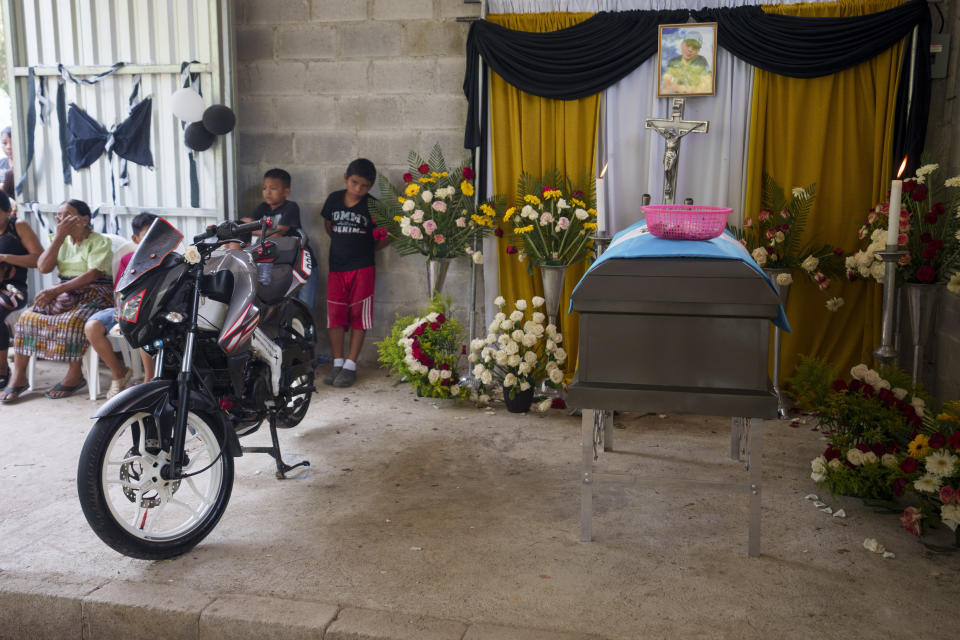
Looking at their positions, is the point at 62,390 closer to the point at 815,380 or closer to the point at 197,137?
the point at 197,137

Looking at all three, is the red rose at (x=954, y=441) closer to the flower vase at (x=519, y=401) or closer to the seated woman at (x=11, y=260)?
the flower vase at (x=519, y=401)

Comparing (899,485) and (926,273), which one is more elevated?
(926,273)

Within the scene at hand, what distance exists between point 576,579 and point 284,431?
2173 mm

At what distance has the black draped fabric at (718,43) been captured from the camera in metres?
4.55

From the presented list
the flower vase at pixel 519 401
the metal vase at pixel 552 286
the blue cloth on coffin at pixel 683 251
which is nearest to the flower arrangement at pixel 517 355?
the flower vase at pixel 519 401

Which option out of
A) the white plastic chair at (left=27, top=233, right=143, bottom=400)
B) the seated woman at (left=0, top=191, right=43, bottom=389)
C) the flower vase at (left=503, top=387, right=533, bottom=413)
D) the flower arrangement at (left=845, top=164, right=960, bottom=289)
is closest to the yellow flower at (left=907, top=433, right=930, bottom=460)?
the flower arrangement at (left=845, top=164, right=960, bottom=289)

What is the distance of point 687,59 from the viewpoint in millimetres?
4793

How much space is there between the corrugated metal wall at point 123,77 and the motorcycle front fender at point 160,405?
282 centimetres

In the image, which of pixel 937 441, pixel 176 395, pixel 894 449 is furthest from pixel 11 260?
pixel 937 441

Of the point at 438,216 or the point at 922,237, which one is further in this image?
the point at 438,216

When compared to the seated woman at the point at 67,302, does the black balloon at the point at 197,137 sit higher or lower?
higher

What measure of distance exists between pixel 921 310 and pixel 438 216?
8.94 feet

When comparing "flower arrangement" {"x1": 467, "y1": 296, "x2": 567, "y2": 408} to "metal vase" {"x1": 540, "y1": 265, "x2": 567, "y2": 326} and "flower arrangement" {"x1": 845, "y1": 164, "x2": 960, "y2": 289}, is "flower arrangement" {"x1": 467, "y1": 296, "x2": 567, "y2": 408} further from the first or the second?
"flower arrangement" {"x1": 845, "y1": 164, "x2": 960, "y2": 289}

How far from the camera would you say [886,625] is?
2418mm
